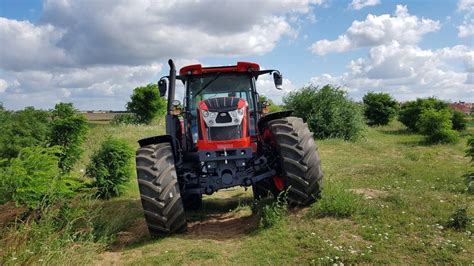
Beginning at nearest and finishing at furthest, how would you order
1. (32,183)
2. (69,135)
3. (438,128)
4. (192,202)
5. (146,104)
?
(32,183) < (192,202) < (69,135) < (438,128) < (146,104)

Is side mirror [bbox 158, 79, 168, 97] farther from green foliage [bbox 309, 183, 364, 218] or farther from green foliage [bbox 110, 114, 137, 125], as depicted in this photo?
green foliage [bbox 110, 114, 137, 125]

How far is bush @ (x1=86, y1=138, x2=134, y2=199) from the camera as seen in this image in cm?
978

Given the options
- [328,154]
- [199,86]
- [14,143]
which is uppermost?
[199,86]

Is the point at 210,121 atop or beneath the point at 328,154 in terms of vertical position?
atop

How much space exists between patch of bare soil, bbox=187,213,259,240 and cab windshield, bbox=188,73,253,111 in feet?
6.29

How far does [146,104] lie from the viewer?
3234 centimetres

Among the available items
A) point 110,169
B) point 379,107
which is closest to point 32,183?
point 110,169

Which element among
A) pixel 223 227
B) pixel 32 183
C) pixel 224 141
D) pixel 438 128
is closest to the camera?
pixel 224 141

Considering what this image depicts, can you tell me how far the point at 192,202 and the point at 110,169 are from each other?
124 inches

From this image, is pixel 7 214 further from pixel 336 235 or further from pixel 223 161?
pixel 336 235

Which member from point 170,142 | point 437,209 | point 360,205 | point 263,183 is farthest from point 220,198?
point 437,209

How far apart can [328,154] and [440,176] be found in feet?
23.1

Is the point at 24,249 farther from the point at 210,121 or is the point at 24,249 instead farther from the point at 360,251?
the point at 360,251

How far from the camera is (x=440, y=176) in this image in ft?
30.7
